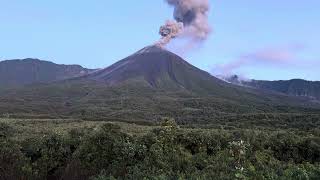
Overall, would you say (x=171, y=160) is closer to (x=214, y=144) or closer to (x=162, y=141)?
(x=162, y=141)

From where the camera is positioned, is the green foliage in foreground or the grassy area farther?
the grassy area

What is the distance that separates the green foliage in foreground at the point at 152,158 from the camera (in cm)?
1227

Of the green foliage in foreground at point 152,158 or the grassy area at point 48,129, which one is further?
the grassy area at point 48,129

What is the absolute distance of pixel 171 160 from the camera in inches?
589

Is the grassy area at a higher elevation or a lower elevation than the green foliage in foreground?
lower

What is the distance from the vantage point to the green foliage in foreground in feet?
40.3

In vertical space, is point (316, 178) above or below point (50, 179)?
above

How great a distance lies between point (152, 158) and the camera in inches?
607

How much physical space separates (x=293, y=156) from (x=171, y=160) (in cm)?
945

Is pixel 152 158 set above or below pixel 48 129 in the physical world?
above

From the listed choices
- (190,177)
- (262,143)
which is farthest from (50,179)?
(262,143)

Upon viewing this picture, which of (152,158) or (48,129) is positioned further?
(48,129)

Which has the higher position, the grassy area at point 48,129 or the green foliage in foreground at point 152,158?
the green foliage in foreground at point 152,158

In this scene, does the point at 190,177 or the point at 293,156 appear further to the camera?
the point at 293,156
